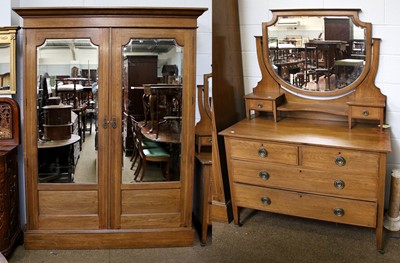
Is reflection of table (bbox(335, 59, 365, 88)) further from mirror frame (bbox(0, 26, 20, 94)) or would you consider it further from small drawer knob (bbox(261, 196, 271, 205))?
mirror frame (bbox(0, 26, 20, 94))

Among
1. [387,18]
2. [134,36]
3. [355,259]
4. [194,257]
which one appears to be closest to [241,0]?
[387,18]

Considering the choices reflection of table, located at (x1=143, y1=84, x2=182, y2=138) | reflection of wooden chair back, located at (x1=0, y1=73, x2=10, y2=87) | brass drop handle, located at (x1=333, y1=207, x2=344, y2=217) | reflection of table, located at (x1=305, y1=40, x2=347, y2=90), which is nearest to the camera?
reflection of table, located at (x1=305, y1=40, x2=347, y2=90)

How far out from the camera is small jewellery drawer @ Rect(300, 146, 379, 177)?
2.87ft

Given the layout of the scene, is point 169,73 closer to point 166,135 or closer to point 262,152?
point 166,135

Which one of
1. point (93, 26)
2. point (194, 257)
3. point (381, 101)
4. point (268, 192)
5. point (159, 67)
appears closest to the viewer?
point (381, 101)

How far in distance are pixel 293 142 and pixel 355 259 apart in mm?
251

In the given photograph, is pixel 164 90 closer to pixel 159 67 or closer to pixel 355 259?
pixel 159 67

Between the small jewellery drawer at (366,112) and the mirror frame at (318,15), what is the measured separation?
0.05 m

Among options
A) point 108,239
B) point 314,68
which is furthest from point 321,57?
point 108,239

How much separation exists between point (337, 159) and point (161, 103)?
4.44ft

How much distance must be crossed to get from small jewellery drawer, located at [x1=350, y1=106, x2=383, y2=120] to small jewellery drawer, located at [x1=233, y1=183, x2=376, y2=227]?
0.71 ft

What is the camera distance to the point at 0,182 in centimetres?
223

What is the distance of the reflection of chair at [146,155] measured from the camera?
2143 mm

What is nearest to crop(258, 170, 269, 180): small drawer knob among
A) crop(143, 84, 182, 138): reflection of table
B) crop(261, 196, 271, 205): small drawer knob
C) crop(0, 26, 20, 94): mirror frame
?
crop(261, 196, 271, 205): small drawer knob
